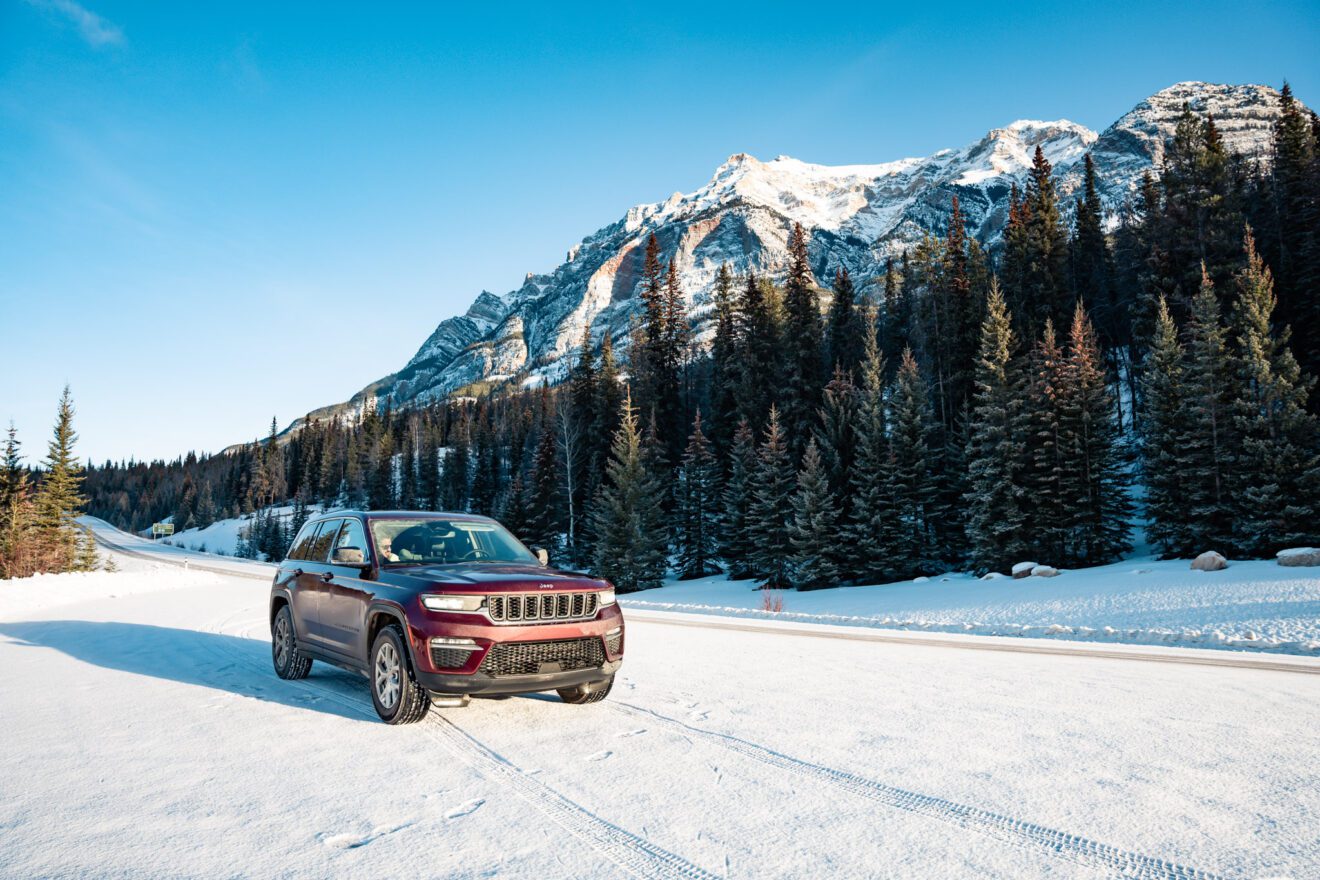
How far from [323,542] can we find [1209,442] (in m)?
34.3

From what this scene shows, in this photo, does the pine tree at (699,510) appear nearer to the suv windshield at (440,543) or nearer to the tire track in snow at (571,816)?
the suv windshield at (440,543)

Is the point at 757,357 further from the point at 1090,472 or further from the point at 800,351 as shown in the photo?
the point at 1090,472

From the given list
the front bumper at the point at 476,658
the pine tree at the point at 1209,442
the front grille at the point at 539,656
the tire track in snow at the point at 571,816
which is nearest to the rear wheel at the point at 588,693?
the front grille at the point at 539,656

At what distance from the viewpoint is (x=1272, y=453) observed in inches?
1064

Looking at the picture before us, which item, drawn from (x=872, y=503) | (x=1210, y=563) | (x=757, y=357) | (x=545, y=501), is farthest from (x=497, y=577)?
(x=545, y=501)

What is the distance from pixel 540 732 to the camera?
580 centimetres

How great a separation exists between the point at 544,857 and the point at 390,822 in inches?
41.8

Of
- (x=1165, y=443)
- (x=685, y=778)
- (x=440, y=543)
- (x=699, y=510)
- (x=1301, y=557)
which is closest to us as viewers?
(x=685, y=778)

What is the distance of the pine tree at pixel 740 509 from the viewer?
39.7 meters

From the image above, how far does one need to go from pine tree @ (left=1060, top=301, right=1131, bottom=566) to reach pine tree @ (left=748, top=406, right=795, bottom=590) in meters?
12.8

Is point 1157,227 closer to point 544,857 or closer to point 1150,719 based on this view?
point 1150,719

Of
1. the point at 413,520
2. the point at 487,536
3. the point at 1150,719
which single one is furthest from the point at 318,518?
the point at 1150,719

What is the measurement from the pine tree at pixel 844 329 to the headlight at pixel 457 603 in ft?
175

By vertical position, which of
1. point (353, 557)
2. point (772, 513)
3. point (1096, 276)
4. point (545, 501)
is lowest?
point (353, 557)
